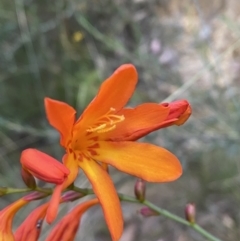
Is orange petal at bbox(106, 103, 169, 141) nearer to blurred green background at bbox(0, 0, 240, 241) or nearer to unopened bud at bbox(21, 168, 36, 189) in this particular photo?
unopened bud at bbox(21, 168, 36, 189)

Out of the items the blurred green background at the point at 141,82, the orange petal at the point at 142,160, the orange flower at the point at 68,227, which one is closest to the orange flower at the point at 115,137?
the orange petal at the point at 142,160

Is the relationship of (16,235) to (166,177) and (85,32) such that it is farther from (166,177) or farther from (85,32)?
(85,32)

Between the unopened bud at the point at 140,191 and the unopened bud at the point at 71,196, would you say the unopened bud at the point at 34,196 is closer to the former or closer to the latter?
the unopened bud at the point at 71,196

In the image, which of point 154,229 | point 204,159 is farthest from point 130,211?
point 204,159

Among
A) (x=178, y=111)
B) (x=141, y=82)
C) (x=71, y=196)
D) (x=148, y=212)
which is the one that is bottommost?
(x=141, y=82)

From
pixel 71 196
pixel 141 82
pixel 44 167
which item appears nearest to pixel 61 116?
pixel 44 167

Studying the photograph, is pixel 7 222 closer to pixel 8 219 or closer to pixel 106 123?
pixel 8 219
